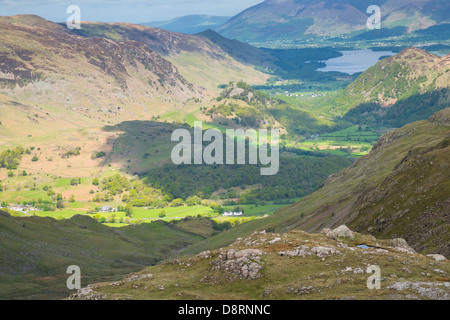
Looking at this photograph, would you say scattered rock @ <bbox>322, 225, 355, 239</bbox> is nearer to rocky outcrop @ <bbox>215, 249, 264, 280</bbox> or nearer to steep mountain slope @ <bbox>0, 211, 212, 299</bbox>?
rocky outcrop @ <bbox>215, 249, 264, 280</bbox>

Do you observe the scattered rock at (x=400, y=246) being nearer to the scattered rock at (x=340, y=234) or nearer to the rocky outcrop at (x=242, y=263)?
the scattered rock at (x=340, y=234)

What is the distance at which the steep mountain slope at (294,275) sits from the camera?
61.4 meters

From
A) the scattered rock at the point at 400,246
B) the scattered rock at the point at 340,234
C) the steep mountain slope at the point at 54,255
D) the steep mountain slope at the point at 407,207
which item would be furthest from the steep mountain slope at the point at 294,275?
the steep mountain slope at the point at 54,255

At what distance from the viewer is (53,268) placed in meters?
142

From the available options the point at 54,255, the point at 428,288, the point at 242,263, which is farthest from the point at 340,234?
the point at 54,255

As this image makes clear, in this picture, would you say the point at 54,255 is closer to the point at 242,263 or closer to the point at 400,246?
the point at 242,263

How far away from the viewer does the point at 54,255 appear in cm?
15112

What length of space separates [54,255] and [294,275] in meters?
98.7

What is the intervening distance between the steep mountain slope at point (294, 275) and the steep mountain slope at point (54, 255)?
159 ft

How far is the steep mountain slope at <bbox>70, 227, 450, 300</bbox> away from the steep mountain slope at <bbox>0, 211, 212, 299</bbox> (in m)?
48.6
